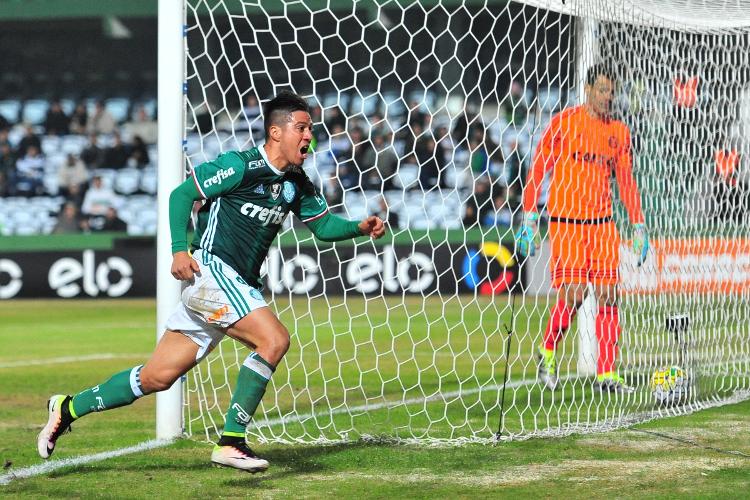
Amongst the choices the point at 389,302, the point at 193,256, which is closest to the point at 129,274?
the point at 389,302

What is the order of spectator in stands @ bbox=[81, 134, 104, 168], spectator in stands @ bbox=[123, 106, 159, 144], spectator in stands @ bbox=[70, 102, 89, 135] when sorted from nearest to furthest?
spectator in stands @ bbox=[81, 134, 104, 168] < spectator in stands @ bbox=[123, 106, 159, 144] < spectator in stands @ bbox=[70, 102, 89, 135]

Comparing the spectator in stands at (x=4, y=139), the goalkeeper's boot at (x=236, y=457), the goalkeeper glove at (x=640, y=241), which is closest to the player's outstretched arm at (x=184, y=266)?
the goalkeeper's boot at (x=236, y=457)

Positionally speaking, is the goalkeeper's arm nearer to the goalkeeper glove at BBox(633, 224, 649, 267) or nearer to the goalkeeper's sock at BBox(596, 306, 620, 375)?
the goalkeeper glove at BBox(633, 224, 649, 267)

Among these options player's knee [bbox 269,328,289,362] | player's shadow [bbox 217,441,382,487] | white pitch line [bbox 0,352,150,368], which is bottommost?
player's shadow [bbox 217,441,382,487]

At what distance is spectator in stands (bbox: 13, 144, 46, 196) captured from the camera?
74.8ft

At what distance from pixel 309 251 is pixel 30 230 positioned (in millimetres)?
6964

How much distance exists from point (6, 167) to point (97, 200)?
2361mm

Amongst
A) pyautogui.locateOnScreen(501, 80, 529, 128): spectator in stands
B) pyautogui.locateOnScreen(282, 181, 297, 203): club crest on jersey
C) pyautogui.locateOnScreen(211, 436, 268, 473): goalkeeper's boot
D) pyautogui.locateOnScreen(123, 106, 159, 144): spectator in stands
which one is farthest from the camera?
pyautogui.locateOnScreen(123, 106, 159, 144): spectator in stands

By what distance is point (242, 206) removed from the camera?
200 inches

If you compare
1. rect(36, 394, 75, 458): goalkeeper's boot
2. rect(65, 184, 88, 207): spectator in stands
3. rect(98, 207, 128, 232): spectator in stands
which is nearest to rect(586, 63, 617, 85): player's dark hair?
rect(36, 394, 75, 458): goalkeeper's boot

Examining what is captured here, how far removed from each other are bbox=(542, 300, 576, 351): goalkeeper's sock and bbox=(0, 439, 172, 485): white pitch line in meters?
2.81

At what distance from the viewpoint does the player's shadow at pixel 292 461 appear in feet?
16.4

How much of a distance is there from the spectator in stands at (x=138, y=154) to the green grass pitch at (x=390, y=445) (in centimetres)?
1253

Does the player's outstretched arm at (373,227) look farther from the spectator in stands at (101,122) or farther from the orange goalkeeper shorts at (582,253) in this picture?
the spectator in stands at (101,122)
